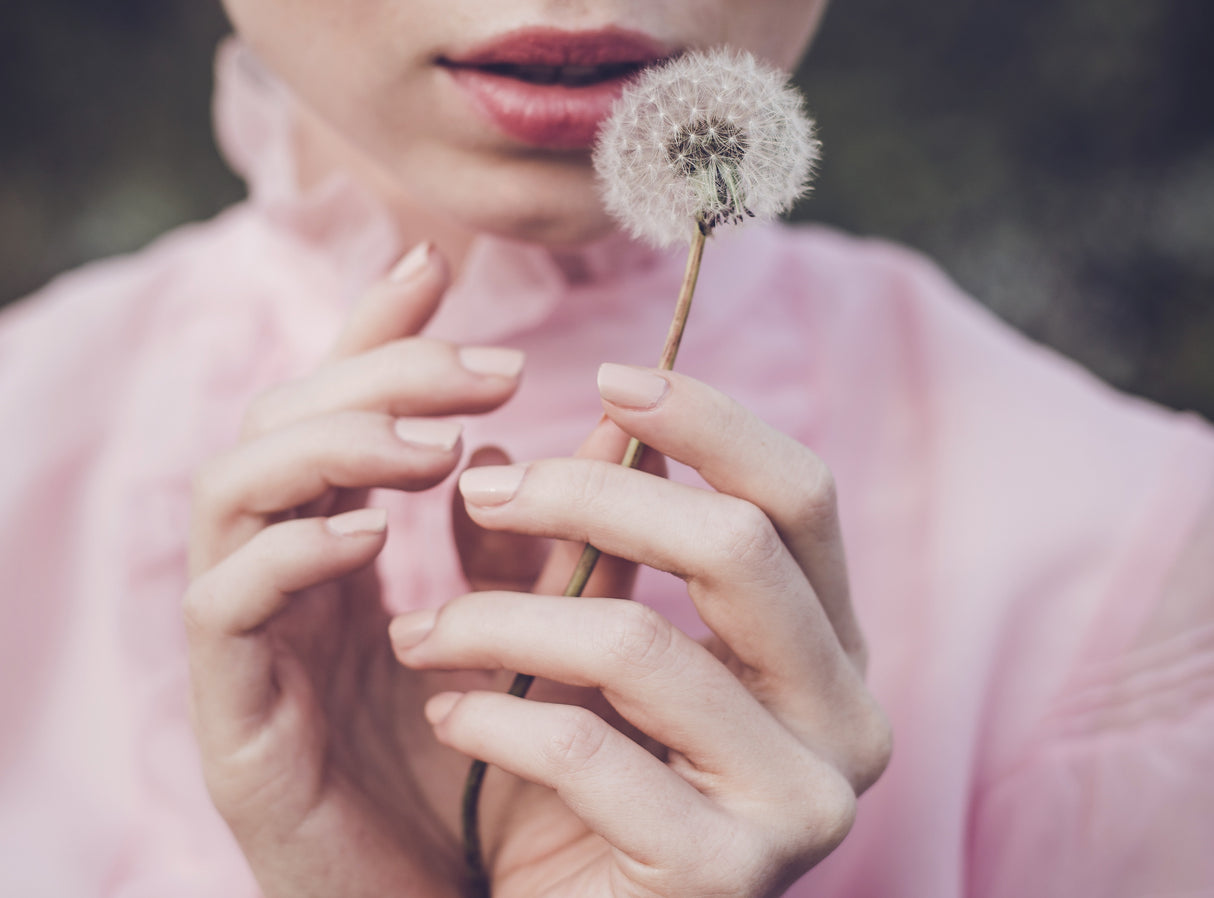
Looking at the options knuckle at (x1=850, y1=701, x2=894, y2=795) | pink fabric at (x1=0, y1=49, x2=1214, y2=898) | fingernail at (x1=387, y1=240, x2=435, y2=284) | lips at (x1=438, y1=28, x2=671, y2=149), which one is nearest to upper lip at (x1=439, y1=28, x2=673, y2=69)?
lips at (x1=438, y1=28, x2=671, y2=149)

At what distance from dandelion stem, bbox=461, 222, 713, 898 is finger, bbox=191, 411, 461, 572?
117 millimetres

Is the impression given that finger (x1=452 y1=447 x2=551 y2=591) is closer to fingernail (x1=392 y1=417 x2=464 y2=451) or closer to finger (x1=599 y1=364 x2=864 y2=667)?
fingernail (x1=392 y1=417 x2=464 y2=451)

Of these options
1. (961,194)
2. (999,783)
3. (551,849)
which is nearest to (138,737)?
(551,849)

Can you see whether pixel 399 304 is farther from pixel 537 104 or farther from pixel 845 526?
pixel 845 526

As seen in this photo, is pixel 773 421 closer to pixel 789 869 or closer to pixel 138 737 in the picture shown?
pixel 789 869

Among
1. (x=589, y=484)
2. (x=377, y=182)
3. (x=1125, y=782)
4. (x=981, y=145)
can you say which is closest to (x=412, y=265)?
(x=589, y=484)

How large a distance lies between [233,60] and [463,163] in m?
0.60

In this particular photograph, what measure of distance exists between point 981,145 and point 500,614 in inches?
93.5

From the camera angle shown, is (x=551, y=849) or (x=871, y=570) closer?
(x=551, y=849)

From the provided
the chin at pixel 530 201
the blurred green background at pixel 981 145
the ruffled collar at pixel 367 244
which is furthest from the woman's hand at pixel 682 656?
the blurred green background at pixel 981 145

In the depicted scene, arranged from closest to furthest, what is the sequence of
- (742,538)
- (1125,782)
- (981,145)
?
(742,538)
(1125,782)
(981,145)

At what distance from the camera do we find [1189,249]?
234cm

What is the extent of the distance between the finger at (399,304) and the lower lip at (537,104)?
4.3 inches

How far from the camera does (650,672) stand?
50 cm
